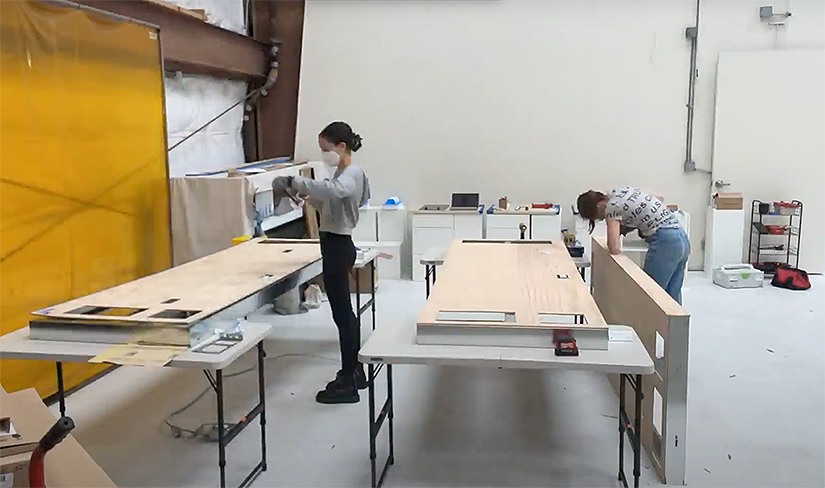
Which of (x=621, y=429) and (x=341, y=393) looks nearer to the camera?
(x=621, y=429)

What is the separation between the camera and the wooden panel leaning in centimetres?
278

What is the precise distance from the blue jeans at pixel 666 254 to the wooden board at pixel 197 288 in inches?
71.1

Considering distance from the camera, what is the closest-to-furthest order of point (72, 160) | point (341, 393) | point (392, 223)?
point (341, 393)
point (72, 160)
point (392, 223)

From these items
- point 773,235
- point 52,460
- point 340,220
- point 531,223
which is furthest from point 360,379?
point 773,235

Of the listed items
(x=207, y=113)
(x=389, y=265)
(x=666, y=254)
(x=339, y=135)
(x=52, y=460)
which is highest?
(x=207, y=113)

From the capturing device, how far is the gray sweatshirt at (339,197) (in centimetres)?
336

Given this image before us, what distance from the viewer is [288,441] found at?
3.27m

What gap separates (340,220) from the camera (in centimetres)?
350

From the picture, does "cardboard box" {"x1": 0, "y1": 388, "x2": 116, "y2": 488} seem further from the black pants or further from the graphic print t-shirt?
the graphic print t-shirt

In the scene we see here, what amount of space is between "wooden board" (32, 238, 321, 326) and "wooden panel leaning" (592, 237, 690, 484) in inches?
64.5

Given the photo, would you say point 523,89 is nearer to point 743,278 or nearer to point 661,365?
point 743,278

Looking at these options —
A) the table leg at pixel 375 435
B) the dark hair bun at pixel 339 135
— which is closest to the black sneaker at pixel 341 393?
the table leg at pixel 375 435

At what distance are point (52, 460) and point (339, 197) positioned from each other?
185 centimetres

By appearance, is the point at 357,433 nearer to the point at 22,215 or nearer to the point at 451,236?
the point at 22,215
